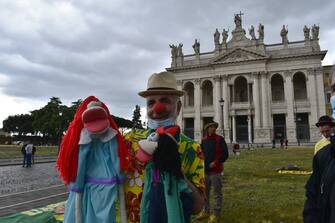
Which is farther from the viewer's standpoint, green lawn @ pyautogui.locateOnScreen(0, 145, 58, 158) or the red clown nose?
green lawn @ pyautogui.locateOnScreen(0, 145, 58, 158)

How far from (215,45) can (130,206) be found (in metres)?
58.5

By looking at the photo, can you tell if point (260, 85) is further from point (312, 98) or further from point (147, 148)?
point (147, 148)

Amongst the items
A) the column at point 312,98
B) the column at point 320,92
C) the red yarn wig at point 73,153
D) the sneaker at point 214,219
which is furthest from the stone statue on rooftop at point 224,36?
the red yarn wig at point 73,153

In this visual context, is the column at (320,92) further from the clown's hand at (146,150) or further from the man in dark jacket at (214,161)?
the clown's hand at (146,150)

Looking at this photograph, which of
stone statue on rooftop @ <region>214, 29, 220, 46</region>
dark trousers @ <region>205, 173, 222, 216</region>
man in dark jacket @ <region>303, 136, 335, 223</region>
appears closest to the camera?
man in dark jacket @ <region>303, 136, 335, 223</region>

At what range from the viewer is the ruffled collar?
9.45 feet

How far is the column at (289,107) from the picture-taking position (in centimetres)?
5212

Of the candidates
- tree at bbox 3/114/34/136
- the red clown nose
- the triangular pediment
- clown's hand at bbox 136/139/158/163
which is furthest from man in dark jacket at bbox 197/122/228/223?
tree at bbox 3/114/34/136

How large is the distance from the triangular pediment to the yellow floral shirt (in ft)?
178

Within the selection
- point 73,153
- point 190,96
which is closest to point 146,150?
point 73,153

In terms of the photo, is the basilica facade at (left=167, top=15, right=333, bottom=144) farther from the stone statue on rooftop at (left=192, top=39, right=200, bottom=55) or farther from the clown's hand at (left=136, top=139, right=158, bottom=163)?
the clown's hand at (left=136, top=139, right=158, bottom=163)

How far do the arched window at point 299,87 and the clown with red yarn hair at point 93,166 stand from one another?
188ft

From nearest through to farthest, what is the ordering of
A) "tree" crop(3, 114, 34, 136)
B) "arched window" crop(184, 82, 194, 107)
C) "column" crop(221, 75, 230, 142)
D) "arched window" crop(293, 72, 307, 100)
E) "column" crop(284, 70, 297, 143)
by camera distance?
"column" crop(284, 70, 297, 143) → "arched window" crop(293, 72, 307, 100) → "column" crop(221, 75, 230, 142) → "arched window" crop(184, 82, 194, 107) → "tree" crop(3, 114, 34, 136)

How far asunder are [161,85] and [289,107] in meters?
54.1
